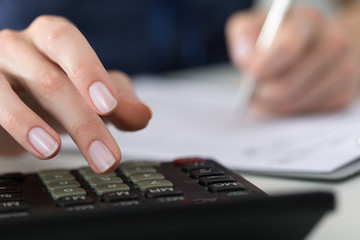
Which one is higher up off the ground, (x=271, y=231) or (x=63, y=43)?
(x=63, y=43)

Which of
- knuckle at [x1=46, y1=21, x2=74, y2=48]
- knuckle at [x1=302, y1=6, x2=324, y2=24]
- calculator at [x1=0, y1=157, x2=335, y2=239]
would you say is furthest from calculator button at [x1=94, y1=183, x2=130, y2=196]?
knuckle at [x1=302, y1=6, x2=324, y2=24]

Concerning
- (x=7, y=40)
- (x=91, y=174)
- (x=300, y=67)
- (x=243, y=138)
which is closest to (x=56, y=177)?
(x=91, y=174)

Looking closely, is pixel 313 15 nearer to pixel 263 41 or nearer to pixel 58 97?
pixel 263 41

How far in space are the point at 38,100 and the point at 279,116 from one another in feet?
1.02

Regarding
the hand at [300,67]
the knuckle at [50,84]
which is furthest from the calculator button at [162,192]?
the hand at [300,67]

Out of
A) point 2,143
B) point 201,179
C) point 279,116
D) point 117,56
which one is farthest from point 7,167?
point 117,56

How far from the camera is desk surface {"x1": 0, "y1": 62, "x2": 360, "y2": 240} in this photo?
0.29 meters

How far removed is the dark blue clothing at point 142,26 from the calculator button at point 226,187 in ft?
1.76

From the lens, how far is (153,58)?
0.93 m

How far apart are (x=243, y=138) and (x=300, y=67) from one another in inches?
7.0

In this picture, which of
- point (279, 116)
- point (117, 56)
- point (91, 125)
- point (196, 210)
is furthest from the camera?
point (117, 56)

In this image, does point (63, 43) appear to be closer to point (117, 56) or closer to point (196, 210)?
point (196, 210)

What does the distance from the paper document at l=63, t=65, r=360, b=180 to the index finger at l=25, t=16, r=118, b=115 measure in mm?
68

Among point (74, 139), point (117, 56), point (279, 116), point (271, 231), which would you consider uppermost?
point (117, 56)
